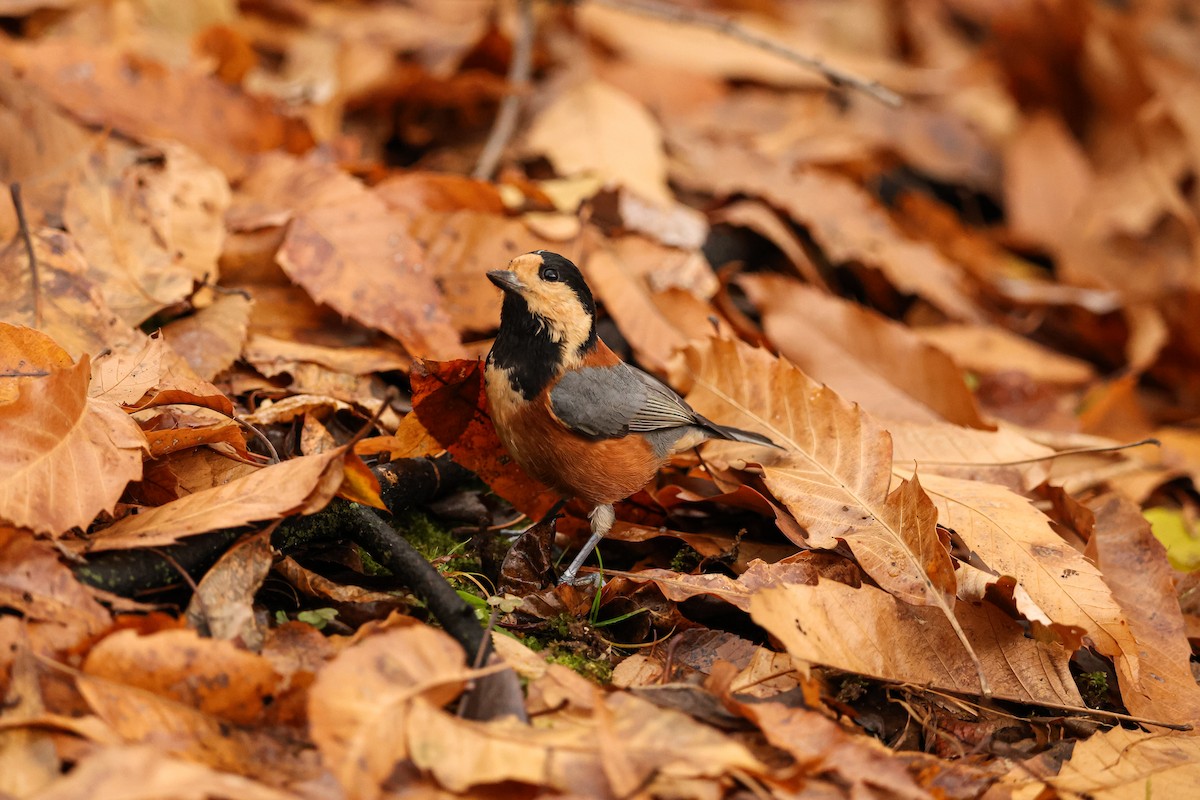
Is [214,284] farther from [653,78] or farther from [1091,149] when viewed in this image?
[1091,149]

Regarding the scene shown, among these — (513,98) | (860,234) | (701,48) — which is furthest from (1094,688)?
(701,48)

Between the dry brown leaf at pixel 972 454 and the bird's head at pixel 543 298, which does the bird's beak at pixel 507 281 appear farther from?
the dry brown leaf at pixel 972 454

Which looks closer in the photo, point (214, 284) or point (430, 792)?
point (430, 792)

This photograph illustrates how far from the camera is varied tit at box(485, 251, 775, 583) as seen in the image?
3271mm

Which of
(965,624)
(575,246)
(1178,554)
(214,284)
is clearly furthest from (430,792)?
(1178,554)

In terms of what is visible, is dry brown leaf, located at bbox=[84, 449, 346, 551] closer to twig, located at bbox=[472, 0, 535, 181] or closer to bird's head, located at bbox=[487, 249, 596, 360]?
bird's head, located at bbox=[487, 249, 596, 360]

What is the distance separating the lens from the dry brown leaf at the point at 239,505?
8.02ft

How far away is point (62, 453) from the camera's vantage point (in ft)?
8.16

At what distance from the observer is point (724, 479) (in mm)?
3561

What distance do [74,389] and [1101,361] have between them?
569 centimetres

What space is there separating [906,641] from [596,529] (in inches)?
39.8

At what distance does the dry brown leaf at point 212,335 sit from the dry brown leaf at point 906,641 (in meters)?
1.87

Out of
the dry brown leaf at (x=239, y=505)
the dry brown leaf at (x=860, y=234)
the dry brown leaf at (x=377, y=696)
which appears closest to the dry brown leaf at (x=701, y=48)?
the dry brown leaf at (x=860, y=234)

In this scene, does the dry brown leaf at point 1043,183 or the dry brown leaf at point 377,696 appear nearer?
the dry brown leaf at point 377,696
